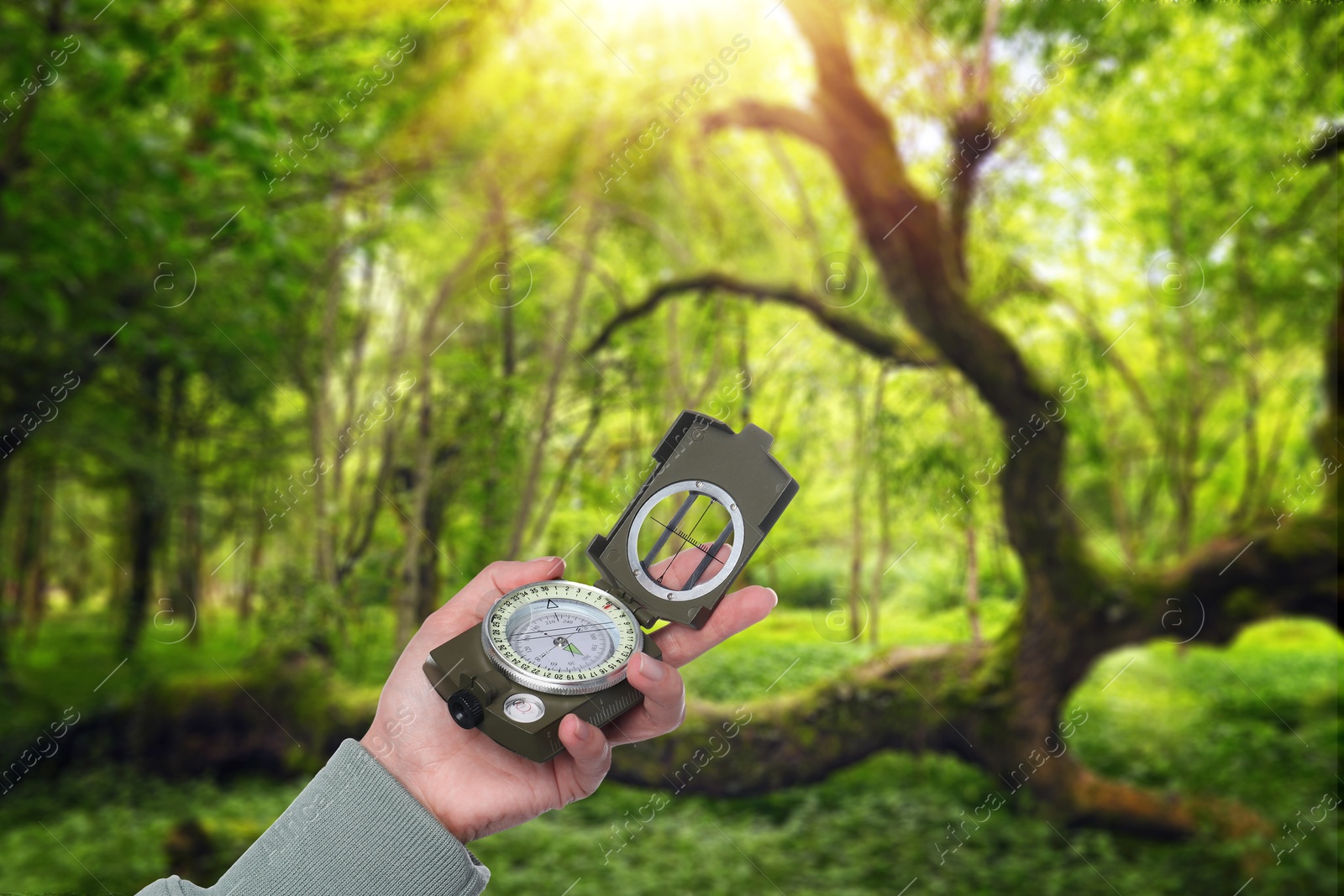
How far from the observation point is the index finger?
1.96 feet

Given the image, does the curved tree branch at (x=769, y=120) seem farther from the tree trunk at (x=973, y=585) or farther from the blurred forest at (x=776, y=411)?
the tree trunk at (x=973, y=585)

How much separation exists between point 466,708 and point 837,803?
6.16 ft

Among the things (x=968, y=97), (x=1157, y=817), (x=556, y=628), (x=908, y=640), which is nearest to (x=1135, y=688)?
(x=1157, y=817)

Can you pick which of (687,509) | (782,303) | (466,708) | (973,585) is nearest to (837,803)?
(973,585)

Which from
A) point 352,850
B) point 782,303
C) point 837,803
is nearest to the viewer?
point 352,850

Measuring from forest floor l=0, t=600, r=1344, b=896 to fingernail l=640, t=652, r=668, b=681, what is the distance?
161 cm

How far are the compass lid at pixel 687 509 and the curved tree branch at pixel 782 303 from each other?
5.25 ft

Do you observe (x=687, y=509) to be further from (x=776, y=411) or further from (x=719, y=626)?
(x=776, y=411)

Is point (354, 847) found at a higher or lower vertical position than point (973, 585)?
higher

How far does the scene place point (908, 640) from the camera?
2.27 m

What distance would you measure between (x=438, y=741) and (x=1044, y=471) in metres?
1.99

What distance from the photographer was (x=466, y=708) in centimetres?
54

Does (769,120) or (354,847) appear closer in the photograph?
(354,847)

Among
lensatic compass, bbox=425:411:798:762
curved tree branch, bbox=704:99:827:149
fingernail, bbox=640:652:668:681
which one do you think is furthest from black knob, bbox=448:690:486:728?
curved tree branch, bbox=704:99:827:149
